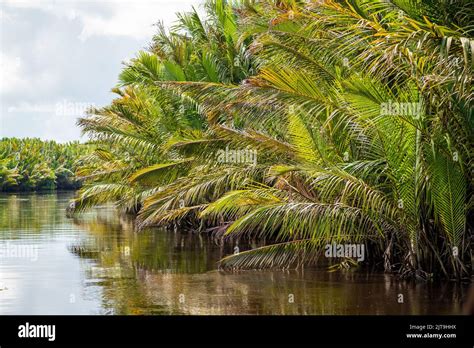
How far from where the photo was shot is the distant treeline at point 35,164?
2589 inches

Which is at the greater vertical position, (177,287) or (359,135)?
(359,135)

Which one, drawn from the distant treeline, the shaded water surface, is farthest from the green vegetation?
the distant treeline

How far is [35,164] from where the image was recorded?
7100cm

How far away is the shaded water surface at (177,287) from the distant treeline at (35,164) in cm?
4381

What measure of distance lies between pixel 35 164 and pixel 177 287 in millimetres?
61386

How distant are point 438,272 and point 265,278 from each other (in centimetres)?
322

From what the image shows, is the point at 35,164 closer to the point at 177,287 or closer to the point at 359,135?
the point at 177,287

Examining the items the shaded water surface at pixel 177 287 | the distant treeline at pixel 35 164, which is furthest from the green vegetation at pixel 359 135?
the distant treeline at pixel 35 164

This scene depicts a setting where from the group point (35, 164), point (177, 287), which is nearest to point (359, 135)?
point (177, 287)

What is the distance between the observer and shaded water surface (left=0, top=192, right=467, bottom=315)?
1066 centimetres

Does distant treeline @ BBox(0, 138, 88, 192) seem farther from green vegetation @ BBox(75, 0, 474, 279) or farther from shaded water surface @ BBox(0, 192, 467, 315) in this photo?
green vegetation @ BBox(75, 0, 474, 279)

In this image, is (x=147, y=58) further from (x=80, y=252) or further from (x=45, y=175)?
(x=45, y=175)
